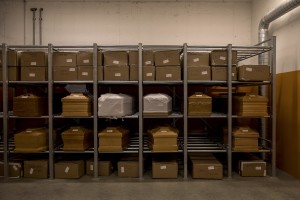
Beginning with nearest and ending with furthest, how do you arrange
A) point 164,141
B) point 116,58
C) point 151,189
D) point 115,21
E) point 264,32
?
1. point 151,189
2. point 164,141
3. point 116,58
4. point 264,32
5. point 115,21

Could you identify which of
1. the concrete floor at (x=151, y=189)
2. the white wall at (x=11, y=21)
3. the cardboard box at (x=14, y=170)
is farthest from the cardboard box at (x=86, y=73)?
the white wall at (x=11, y=21)

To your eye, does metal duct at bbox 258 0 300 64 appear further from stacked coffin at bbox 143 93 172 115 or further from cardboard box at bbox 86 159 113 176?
cardboard box at bbox 86 159 113 176

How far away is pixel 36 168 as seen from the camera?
4246 mm

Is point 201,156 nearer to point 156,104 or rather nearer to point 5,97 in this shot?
point 156,104

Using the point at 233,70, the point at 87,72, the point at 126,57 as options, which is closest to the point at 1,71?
the point at 87,72

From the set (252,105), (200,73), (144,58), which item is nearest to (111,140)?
(144,58)

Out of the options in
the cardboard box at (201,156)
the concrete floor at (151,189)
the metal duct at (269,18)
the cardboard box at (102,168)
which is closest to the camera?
the concrete floor at (151,189)

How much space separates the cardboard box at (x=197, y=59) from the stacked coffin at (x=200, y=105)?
51 centimetres

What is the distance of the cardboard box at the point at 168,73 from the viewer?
165 inches

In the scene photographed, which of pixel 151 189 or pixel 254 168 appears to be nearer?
pixel 151 189

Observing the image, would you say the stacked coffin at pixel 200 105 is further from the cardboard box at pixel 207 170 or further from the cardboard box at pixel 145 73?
the cardboard box at pixel 207 170

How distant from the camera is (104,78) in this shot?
4.22m

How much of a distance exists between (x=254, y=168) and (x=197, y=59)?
1.99 metres

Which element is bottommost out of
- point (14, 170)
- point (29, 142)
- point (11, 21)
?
point (14, 170)
